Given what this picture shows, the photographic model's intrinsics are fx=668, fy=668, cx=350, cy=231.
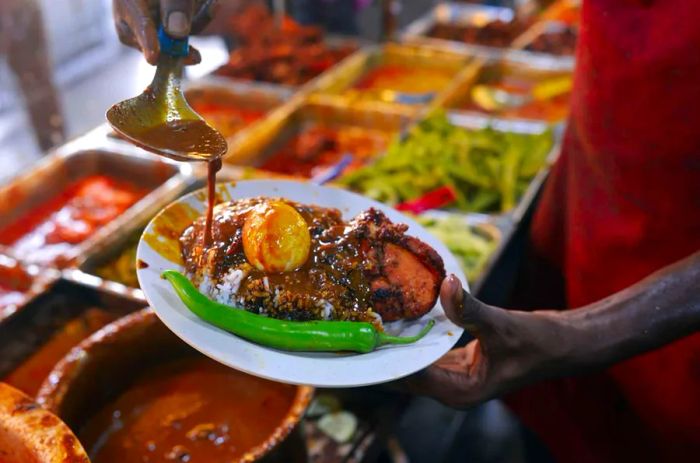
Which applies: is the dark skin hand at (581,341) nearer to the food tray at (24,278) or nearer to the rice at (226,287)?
the rice at (226,287)

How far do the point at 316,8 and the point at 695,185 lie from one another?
15.6ft

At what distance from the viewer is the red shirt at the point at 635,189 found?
231 centimetres

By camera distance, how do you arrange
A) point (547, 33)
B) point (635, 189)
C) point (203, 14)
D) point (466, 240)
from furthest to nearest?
point (547, 33) < point (466, 240) < point (635, 189) < point (203, 14)

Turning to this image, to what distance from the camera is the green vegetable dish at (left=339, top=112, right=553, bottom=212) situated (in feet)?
12.7

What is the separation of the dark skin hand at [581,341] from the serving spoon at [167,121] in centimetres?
85

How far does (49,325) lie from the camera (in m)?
2.62

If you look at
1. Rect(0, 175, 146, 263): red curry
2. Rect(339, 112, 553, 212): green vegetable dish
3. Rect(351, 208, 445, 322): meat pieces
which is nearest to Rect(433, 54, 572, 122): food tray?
Rect(339, 112, 553, 212): green vegetable dish

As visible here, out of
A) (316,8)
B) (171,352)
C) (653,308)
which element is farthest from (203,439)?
(316,8)

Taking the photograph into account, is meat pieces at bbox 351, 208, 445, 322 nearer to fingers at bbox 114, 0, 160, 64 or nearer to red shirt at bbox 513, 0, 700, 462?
fingers at bbox 114, 0, 160, 64

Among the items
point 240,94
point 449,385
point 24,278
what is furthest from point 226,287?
point 240,94

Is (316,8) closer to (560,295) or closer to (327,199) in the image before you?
(560,295)

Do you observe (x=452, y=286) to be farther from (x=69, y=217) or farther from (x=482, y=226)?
(x=69, y=217)

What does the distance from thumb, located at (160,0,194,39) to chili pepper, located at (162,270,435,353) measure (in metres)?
0.74

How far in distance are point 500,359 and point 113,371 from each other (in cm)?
115
